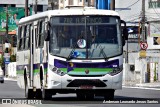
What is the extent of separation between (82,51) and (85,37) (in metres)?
0.52

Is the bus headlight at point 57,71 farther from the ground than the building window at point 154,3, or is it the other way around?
the bus headlight at point 57,71

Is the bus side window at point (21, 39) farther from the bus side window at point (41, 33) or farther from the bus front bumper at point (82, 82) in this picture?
the bus front bumper at point (82, 82)

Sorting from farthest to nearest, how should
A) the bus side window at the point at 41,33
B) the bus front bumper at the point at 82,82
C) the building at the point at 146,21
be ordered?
the building at the point at 146,21
the bus side window at the point at 41,33
the bus front bumper at the point at 82,82

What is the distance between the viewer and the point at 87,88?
25.1 metres

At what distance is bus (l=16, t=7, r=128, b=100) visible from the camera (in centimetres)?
2502

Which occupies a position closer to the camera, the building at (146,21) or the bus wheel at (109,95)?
the bus wheel at (109,95)

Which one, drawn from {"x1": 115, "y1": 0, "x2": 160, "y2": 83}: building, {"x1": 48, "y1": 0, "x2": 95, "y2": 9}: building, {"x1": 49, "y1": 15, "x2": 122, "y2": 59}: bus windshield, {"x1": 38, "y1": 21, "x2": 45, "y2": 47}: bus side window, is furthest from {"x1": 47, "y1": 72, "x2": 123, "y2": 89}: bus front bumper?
{"x1": 48, "y1": 0, "x2": 95, "y2": 9}: building

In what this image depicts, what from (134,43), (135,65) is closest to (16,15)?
(134,43)

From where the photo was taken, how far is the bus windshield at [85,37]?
82.4 feet

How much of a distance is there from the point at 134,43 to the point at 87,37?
70940 mm

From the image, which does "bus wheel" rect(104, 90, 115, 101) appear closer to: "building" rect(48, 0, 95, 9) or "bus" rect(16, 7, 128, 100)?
"bus" rect(16, 7, 128, 100)

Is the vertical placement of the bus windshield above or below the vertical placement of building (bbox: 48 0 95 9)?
above

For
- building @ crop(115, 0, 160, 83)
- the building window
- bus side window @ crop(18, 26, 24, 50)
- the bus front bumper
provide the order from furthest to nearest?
the building window
building @ crop(115, 0, 160, 83)
bus side window @ crop(18, 26, 24, 50)
the bus front bumper

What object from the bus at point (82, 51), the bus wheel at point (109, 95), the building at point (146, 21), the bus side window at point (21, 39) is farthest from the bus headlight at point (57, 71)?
the building at point (146, 21)
